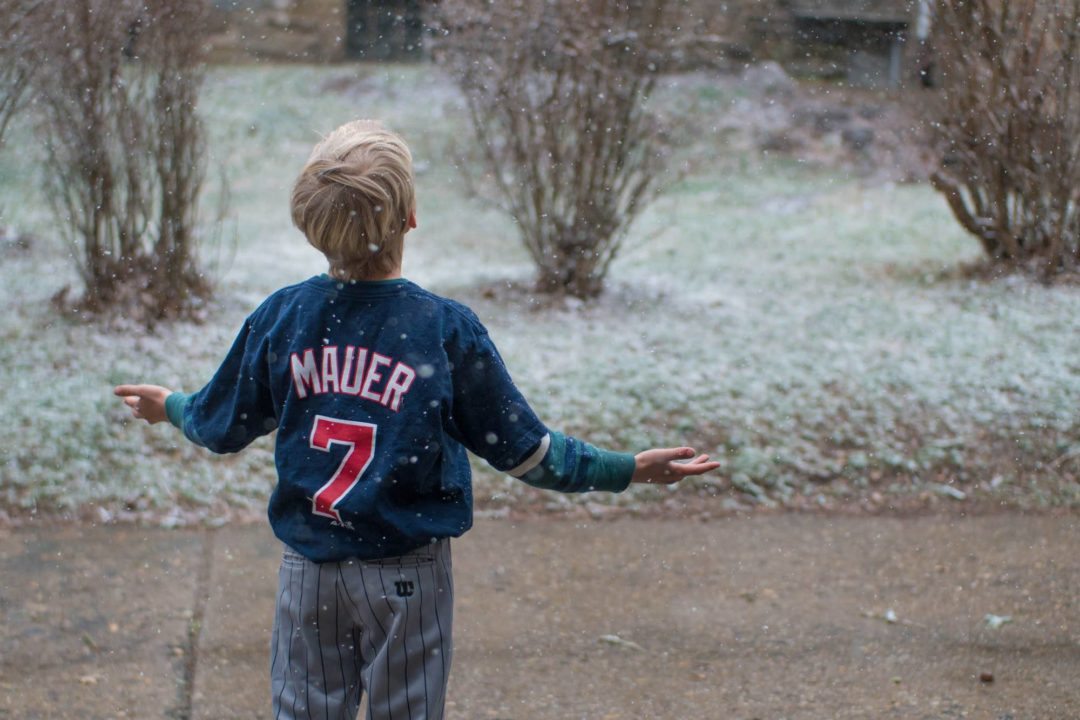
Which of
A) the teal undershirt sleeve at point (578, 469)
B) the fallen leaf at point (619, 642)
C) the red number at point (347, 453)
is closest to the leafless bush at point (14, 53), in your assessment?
the fallen leaf at point (619, 642)

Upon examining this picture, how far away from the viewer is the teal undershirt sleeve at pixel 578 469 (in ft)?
6.95

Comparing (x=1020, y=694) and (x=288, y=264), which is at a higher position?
(x=1020, y=694)

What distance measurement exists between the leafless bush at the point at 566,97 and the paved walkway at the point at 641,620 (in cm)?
272

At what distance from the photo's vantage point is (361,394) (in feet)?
6.64

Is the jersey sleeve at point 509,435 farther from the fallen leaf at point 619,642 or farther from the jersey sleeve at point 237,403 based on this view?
the fallen leaf at point 619,642

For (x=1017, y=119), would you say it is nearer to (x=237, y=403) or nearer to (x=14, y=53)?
(x=14, y=53)

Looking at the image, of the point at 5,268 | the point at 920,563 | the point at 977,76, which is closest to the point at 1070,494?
the point at 920,563

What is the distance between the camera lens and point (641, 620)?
3676 mm

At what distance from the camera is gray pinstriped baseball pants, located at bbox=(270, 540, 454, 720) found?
81.4 inches

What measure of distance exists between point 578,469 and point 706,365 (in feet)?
12.4

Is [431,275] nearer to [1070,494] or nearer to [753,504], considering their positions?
[753,504]

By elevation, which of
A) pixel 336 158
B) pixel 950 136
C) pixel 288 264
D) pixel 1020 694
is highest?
pixel 336 158

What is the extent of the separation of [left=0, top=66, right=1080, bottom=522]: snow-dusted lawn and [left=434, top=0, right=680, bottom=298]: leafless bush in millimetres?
532

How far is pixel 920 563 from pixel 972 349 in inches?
86.6
